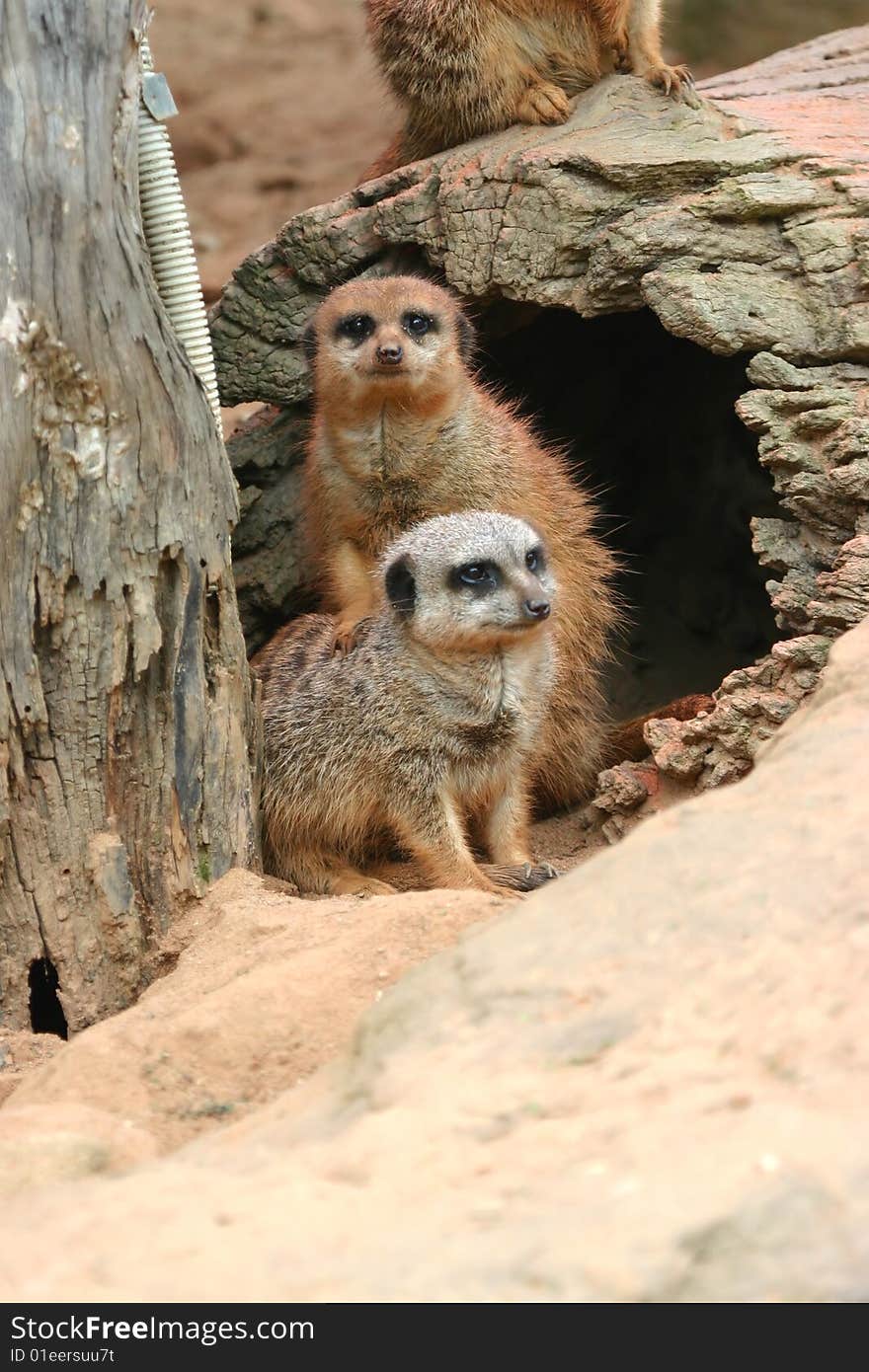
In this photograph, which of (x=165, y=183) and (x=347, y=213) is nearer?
(x=165, y=183)

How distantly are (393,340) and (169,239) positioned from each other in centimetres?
104

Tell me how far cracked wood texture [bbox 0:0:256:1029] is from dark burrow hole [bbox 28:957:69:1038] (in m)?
0.04

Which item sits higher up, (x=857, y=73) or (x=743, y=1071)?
(x=857, y=73)

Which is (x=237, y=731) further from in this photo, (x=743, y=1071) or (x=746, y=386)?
(x=746, y=386)

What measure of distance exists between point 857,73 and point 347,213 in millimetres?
1768

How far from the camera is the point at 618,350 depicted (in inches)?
225

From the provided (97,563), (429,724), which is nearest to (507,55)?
(429,724)

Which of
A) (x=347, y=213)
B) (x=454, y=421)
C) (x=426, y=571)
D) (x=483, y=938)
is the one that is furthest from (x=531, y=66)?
(x=483, y=938)

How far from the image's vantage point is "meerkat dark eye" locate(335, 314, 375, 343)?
439cm

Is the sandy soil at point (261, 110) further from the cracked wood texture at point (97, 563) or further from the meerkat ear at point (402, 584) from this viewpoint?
the cracked wood texture at point (97, 563)

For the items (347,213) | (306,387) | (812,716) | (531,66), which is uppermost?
(531,66)

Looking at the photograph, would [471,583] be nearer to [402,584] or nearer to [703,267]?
[402,584]

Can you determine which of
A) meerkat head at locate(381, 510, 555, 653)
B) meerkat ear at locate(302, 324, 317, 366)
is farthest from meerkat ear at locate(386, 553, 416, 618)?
meerkat ear at locate(302, 324, 317, 366)
